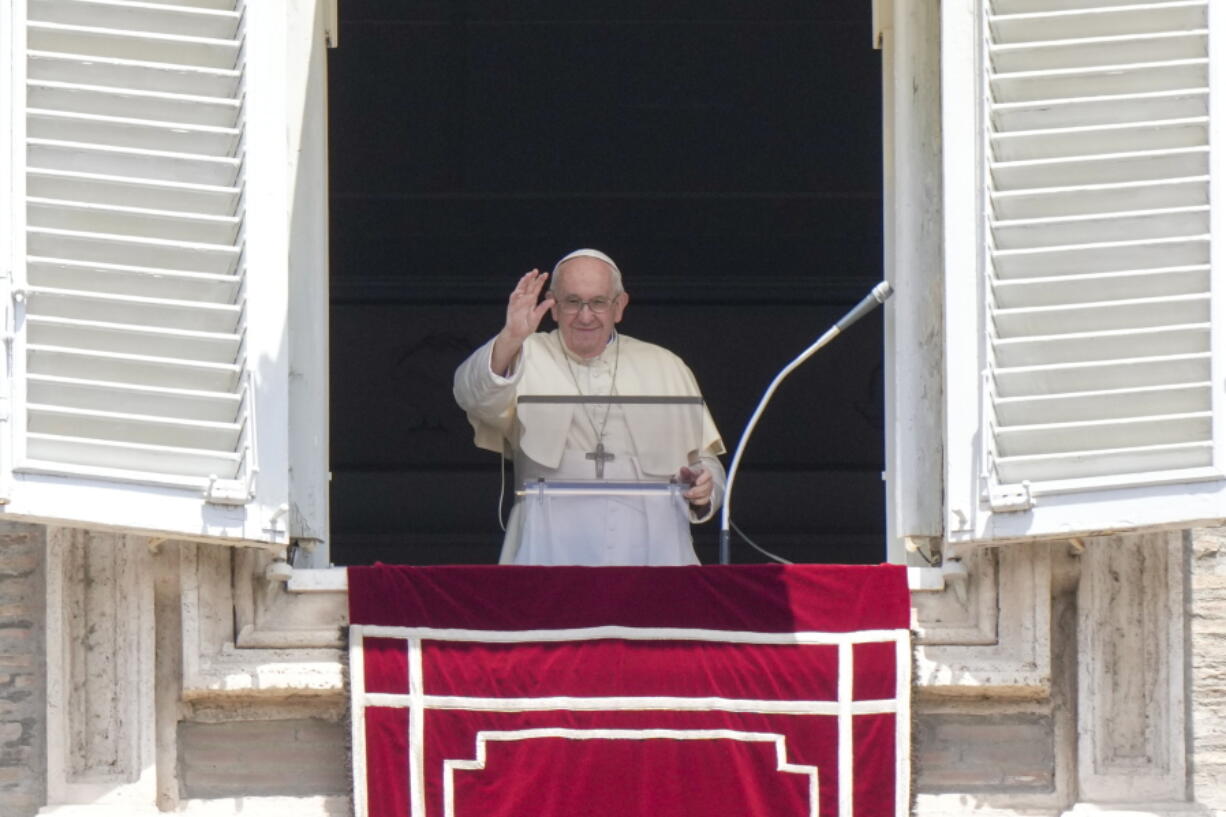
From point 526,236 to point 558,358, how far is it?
3.22 meters

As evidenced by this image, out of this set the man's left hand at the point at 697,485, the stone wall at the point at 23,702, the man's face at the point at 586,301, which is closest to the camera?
the stone wall at the point at 23,702

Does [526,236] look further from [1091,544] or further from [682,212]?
[1091,544]

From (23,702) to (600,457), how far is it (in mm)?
1443

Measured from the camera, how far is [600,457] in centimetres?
725

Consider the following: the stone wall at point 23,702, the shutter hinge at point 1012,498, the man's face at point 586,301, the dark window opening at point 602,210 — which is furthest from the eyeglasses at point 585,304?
the dark window opening at point 602,210

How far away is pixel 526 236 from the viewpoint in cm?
1073

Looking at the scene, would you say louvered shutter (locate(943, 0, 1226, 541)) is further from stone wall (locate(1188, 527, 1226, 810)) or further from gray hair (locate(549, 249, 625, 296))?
gray hair (locate(549, 249, 625, 296))

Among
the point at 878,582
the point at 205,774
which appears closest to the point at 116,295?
the point at 205,774

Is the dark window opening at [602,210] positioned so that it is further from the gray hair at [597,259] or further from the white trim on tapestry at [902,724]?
the white trim on tapestry at [902,724]

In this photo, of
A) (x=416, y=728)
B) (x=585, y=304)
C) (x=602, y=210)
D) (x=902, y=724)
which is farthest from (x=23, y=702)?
(x=602, y=210)

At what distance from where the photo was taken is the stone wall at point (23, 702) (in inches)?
262

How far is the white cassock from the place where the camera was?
7.11 m

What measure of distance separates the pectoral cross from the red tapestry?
2.14 ft

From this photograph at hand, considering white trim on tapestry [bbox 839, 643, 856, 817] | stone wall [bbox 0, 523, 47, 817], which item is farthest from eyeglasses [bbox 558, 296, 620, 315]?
stone wall [bbox 0, 523, 47, 817]
